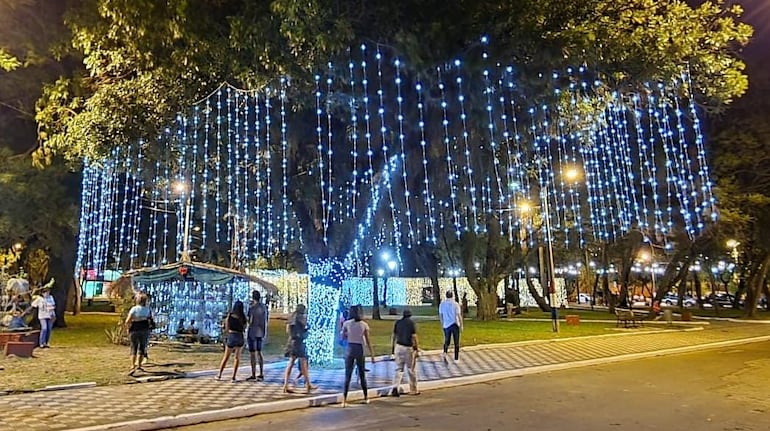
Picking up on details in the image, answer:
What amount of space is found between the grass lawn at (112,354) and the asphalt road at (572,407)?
5.18m

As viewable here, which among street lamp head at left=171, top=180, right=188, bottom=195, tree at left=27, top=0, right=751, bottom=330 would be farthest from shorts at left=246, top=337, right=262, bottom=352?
street lamp head at left=171, top=180, right=188, bottom=195

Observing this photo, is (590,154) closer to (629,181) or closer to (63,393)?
(629,181)

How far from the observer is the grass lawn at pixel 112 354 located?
1141 centimetres

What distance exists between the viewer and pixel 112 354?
15.4 metres

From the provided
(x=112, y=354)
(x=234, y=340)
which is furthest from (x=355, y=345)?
(x=112, y=354)

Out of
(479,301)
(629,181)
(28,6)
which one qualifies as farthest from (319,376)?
(479,301)

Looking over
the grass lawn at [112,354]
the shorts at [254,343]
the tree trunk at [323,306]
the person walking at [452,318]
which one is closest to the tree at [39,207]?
the grass lawn at [112,354]

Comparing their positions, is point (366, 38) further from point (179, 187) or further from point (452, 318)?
point (179, 187)

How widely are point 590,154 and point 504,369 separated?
960cm

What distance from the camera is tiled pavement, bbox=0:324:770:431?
8.11m

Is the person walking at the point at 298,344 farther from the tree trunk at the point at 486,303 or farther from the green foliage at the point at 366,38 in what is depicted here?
the tree trunk at the point at 486,303

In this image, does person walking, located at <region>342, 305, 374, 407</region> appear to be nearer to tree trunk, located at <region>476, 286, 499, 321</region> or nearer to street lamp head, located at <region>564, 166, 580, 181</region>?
street lamp head, located at <region>564, 166, 580, 181</region>

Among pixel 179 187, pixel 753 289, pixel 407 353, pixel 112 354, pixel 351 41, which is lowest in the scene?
pixel 112 354

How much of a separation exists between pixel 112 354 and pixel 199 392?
6.82 meters
